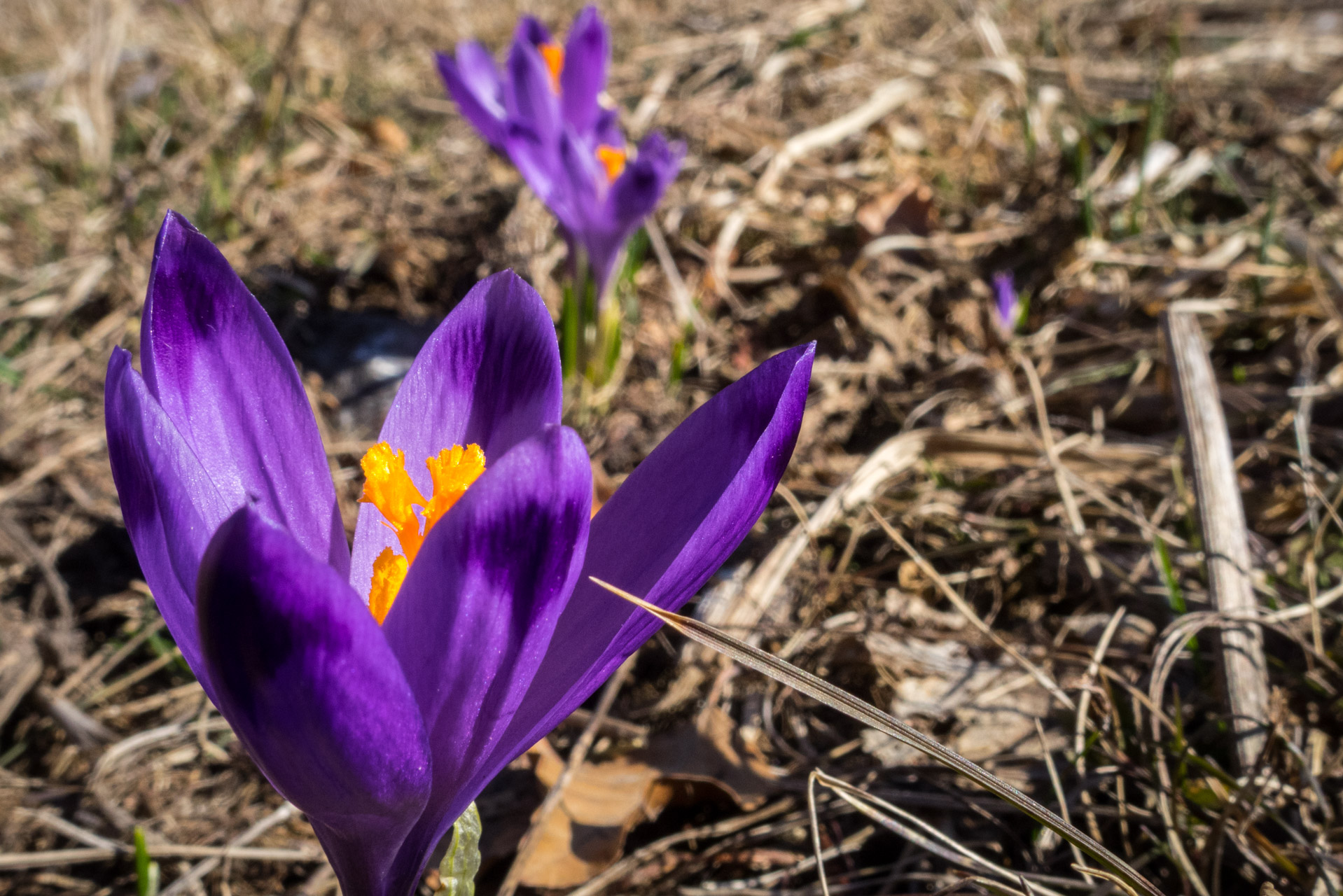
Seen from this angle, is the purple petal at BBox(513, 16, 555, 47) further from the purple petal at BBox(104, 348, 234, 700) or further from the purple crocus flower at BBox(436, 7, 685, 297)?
the purple petal at BBox(104, 348, 234, 700)

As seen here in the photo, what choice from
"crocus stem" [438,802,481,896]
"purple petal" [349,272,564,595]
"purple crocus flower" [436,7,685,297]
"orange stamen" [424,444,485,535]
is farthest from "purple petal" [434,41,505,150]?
"crocus stem" [438,802,481,896]

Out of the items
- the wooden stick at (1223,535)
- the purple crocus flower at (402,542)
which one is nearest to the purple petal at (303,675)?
the purple crocus flower at (402,542)

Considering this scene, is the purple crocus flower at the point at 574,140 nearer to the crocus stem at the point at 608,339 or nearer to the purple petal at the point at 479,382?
the crocus stem at the point at 608,339

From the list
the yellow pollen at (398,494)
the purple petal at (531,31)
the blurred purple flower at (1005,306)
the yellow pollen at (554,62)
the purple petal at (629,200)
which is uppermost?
the purple petal at (531,31)

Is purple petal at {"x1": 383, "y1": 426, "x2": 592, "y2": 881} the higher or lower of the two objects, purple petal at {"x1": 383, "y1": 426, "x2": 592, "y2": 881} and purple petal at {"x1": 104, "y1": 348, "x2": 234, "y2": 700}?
the lower

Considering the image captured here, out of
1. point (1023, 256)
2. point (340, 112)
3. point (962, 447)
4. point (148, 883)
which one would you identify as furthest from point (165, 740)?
point (340, 112)

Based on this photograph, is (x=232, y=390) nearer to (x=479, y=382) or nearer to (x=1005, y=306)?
(x=479, y=382)
